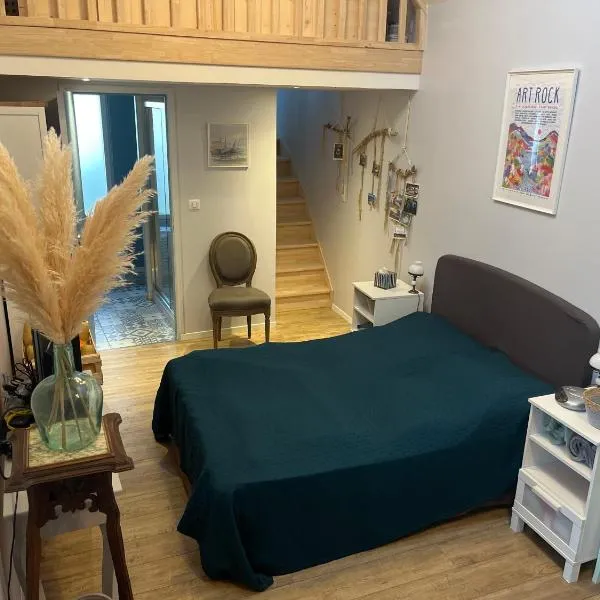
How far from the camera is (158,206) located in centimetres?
562

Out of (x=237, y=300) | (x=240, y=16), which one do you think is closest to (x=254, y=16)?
(x=240, y=16)

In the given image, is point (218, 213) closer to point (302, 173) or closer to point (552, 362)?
point (302, 173)

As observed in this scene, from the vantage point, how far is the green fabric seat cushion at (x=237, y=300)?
4.73 metres

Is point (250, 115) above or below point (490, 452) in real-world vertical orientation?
above

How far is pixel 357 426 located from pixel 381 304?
4.91 feet

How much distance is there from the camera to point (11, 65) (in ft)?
10.5

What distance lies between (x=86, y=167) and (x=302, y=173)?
230 centimetres

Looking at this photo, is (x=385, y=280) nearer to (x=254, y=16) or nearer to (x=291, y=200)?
(x=254, y=16)

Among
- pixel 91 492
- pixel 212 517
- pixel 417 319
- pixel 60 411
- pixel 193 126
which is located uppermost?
pixel 193 126

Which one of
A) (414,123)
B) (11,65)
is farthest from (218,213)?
(11,65)

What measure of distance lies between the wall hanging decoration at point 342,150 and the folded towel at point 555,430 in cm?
326

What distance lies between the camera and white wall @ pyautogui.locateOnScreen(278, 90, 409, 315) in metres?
4.81

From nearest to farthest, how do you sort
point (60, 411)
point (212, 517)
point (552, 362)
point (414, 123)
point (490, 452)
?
point (60, 411) < point (212, 517) < point (490, 452) < point (552, 362) < point (414, 123)

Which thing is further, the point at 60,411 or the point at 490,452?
the point at 490,452
